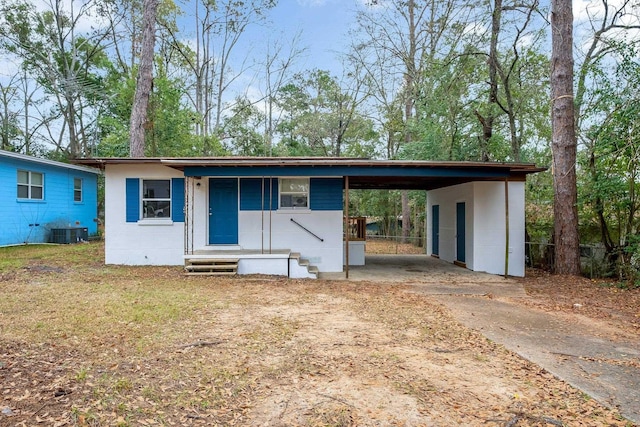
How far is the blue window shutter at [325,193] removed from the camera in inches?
389

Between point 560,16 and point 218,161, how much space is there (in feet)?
29.8

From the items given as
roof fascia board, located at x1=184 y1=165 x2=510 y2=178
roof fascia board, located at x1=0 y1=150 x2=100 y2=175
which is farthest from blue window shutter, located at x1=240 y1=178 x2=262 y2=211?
roof fascia board, located at x1=0 y1=150 x2=100 y2=175

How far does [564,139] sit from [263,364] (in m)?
9.27

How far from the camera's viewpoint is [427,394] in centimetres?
323

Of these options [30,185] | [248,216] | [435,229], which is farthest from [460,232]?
[30,185]

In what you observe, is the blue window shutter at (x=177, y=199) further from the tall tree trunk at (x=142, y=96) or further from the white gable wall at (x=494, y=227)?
the white gable wall at (x=494, y=227)

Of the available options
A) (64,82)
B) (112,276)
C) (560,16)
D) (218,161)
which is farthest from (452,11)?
(64,82)

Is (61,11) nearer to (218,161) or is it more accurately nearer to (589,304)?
(218,161)

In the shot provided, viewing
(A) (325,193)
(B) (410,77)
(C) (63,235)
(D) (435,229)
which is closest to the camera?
(A) (325,193)

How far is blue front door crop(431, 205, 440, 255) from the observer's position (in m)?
13.5

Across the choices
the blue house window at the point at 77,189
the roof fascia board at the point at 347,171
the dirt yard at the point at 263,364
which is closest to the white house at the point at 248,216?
the roof fascia board at the point at 347,171

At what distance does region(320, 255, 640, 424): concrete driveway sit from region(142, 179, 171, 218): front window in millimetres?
4678

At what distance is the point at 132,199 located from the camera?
10180 millimetres

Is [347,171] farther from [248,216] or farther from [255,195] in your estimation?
[248,216]
